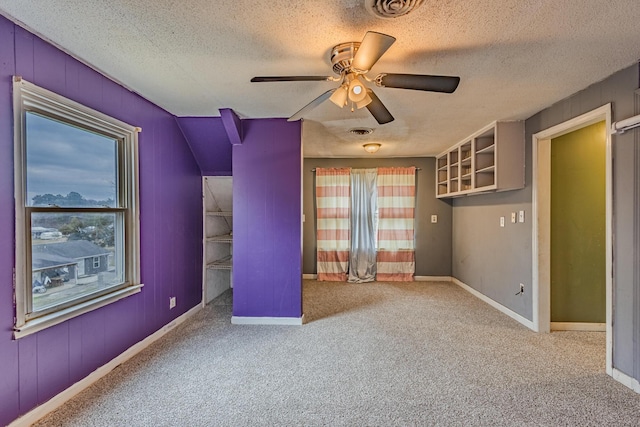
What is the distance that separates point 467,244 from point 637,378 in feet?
8.96

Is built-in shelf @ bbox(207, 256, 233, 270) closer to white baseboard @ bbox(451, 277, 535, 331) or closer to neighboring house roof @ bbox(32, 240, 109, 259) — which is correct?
neighboring house roof @ bbox(32, 240, 109, 259)

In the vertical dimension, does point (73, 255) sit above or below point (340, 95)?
below

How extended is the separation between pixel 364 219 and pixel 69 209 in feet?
13.4

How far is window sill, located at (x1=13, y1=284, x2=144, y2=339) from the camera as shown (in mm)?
1656

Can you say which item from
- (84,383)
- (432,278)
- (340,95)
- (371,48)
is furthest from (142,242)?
(432,278)

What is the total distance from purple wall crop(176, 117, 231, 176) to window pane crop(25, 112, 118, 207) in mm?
958

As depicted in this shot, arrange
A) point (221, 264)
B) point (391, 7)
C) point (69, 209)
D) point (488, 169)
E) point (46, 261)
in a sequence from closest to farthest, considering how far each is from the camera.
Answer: point (391, 7)
point (46, 261)
point (69, 209)
point (488, 169)
point (221, 264)

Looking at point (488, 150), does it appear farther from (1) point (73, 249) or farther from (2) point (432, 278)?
(1) point (73, 249)

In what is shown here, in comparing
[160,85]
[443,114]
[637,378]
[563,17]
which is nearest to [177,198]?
[160,85]

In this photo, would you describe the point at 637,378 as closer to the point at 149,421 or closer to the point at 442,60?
the point at 442,60

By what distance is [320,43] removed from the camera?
1785mm

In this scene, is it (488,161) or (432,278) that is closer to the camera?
(488,161)

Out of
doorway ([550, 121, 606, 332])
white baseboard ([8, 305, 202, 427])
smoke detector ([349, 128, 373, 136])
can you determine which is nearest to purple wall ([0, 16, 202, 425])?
white baseboard ([8, 305, 202, 427])

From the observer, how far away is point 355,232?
209 inches
